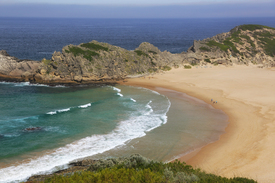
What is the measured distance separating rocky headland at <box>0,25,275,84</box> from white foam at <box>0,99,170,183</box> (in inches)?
969

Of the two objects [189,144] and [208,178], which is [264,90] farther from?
[208,178]

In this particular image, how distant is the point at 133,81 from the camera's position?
5553cm

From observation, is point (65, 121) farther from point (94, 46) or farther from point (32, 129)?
point (94, 46)

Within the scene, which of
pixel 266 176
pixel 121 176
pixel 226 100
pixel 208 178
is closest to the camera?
pixel 121 176

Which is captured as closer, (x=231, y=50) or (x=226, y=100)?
(x=226, y=100)

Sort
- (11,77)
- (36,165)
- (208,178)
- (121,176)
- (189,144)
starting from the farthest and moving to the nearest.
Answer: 1. (11,77)
2. (189,144)
3. (36,165)
4. (208,178)
5. (121,176)

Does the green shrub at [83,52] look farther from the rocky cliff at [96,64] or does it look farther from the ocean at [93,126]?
the ocean at [93,126]

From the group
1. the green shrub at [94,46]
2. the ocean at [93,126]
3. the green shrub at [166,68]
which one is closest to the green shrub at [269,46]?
the green shrub at [166,68]

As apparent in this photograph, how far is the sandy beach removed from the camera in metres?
21.3

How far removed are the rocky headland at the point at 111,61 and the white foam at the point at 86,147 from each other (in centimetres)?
2462

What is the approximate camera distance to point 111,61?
190 ft

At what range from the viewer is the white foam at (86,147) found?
64.9ft

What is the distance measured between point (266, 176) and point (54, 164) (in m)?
18.1

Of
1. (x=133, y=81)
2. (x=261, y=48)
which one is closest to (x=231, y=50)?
(x=261, y=48)
